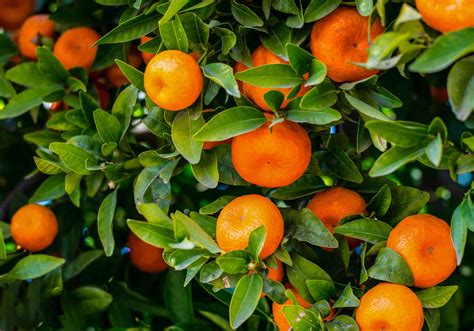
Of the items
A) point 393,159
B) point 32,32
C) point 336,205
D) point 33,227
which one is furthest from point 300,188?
point 32,32

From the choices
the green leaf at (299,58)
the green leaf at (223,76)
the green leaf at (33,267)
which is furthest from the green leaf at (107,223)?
the green leaf at (299,58)

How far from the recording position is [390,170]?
1002 millimetres

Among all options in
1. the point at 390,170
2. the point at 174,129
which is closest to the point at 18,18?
the point at 174,129

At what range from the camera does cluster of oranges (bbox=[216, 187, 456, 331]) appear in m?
1.10

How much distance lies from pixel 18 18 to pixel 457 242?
3.75 ft

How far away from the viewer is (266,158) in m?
1.14

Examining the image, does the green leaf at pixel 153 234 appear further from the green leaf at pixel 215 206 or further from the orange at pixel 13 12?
the orange at pixel 13 12

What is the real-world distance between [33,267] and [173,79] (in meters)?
0.51

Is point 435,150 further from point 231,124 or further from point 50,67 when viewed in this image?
point 50,67

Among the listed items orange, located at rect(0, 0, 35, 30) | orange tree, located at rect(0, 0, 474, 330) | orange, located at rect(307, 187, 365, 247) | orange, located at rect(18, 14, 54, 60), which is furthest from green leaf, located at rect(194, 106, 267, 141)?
orange, located at rect(0, 0, 35, 30)

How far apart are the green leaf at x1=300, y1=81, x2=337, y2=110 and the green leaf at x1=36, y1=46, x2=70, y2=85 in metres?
0.59

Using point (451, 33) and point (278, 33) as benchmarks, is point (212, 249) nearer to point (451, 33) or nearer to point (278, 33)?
point (278, 33)

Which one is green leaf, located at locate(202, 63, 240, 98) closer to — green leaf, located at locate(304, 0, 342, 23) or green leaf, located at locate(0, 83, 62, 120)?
green leaf, located at locate(304, 0, 342, 23)

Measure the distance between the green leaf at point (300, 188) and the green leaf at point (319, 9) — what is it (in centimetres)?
28
